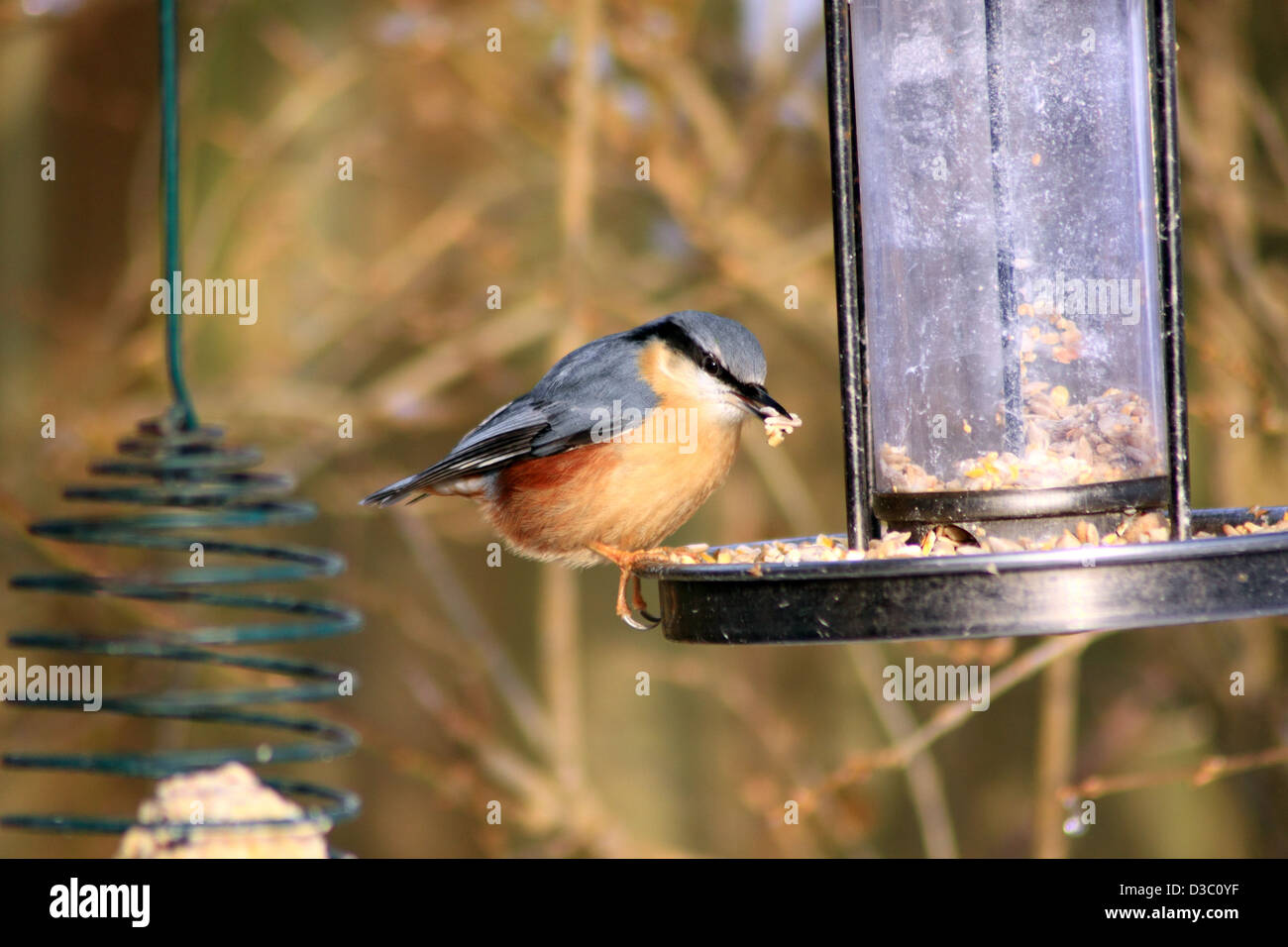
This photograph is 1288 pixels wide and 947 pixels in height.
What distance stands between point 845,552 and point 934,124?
0.83 metres

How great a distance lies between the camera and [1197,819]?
17.1 feet

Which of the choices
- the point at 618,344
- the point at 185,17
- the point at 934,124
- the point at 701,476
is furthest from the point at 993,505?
the point at 185,17

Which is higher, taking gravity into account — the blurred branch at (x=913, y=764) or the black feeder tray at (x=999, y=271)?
the black feeder tray at (x=999, y=271)

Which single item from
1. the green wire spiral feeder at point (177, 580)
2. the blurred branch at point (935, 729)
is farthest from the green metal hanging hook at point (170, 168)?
the blurred branch at point (935, 729)

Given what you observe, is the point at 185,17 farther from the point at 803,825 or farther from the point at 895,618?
the point at 895,618

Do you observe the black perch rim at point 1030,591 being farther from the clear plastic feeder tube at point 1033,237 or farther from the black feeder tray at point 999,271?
the clear plastic feeder tube at point 1033,237

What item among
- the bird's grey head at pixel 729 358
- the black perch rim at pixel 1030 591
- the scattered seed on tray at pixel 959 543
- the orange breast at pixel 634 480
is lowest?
the black perch rim at pixel 1030 591

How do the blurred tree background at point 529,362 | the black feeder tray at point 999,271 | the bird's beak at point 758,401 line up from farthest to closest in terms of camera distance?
1. the blurred tree background at point 529,362
2. the bird's beak at point 758,401
3. the black feeder tray at point 999,271

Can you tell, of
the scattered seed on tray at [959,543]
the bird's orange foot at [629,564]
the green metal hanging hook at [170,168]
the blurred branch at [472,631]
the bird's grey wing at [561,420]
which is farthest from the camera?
the blurred branch at [472,631]

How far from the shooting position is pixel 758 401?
335cm

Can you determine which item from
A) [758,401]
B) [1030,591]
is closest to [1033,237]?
[1030,591]

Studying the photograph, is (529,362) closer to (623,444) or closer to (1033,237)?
(623,444)

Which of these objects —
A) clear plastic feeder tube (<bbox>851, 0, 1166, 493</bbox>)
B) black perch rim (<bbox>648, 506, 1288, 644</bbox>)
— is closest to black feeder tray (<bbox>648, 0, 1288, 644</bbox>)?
clear plastic feeder tube (<bbox>851, 0, 1166, 493</bbox>)

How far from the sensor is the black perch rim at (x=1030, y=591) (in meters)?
2.03
